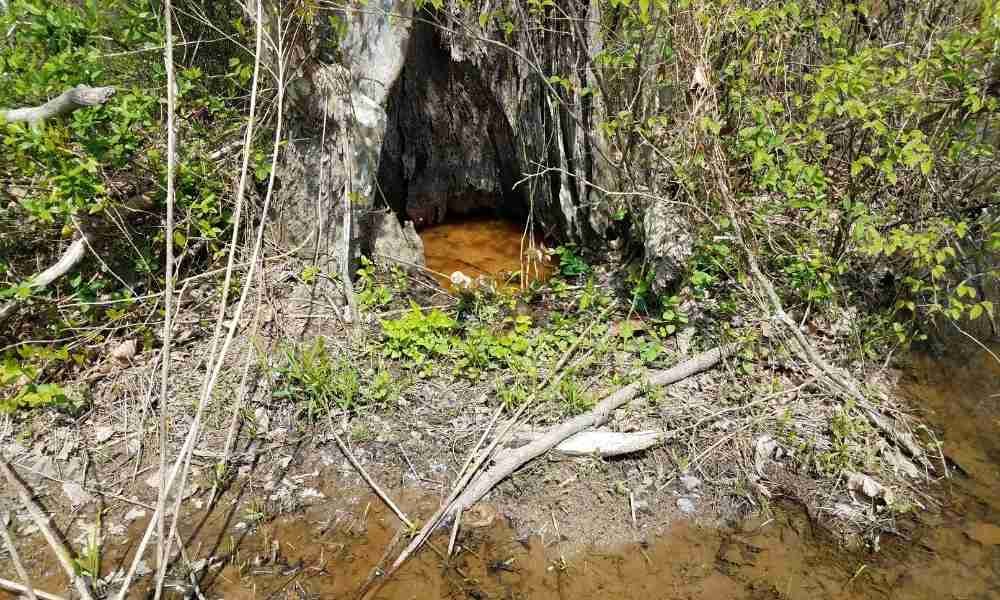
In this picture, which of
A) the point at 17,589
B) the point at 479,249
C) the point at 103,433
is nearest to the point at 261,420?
the point at 103,433

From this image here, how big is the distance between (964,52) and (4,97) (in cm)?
516

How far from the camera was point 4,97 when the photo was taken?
3.40 metres

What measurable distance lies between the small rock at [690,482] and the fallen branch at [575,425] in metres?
0.49

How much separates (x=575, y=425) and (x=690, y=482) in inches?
24.7

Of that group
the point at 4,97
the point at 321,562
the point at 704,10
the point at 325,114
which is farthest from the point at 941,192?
the point at 4,97

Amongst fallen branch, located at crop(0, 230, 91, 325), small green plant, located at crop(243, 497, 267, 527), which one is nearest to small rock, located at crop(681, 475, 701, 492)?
small green plant, located at crop(243, 497, 267, 527)

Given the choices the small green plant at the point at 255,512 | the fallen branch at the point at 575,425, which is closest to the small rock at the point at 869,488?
the fallen branch at the point at 575,425

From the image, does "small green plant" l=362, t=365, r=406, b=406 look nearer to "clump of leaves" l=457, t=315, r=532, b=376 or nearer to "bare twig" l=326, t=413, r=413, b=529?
"bare twig" l=326, t=413, r=413, b=529

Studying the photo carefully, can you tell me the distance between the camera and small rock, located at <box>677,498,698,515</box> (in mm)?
2875

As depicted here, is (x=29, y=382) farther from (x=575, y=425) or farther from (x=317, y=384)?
(x=575, y=425)

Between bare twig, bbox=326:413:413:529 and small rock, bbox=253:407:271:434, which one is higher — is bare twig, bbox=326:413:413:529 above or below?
below

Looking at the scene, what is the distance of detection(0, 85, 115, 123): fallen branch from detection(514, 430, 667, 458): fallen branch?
7.76 ft

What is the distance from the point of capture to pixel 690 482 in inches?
117

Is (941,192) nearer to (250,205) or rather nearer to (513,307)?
(513,307)
